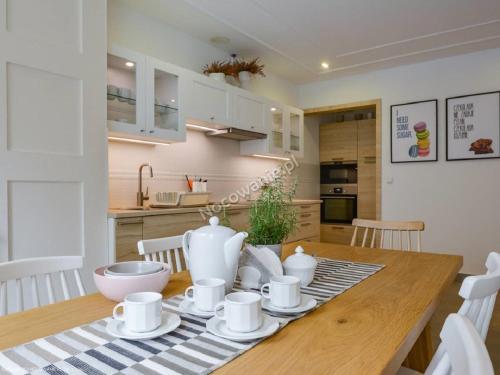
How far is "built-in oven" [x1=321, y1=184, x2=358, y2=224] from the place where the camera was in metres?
5.35

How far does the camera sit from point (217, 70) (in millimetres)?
3551

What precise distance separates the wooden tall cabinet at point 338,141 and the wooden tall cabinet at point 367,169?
108 mm

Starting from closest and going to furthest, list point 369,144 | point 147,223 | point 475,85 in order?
point 147,223 < point 475,85 < point 369,144

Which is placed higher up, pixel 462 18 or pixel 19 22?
pixel 462 18

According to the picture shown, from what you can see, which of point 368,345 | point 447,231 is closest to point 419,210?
point 447,231

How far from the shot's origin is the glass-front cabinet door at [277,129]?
4.19 metres

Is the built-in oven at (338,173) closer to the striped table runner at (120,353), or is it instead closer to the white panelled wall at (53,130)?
the white panelled wall at (53,130)

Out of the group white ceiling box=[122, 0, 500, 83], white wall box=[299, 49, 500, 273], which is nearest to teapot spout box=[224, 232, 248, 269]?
white ceiling box=[122, 0, 500, 83]

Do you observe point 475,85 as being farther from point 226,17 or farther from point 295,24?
point 226,17

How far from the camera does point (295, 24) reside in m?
3.27

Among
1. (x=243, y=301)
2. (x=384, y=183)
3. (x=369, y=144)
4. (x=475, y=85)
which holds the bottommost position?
(x=243, y=301)

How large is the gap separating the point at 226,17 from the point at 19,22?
1.72 m

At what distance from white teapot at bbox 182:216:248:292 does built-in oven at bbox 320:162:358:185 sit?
15.2 ft

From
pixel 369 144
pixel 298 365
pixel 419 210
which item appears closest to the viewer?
pixel 298 365
